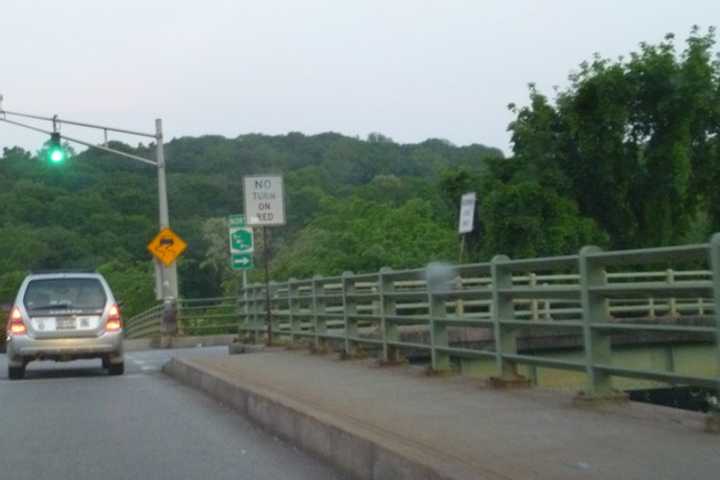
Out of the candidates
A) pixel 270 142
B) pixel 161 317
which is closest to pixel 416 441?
pixel 161 317

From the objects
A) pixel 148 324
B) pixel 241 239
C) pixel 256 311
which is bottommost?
pixel 148 324

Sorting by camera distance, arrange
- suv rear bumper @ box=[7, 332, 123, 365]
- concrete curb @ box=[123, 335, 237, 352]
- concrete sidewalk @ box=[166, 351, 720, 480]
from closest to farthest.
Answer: concrete sidewalk @ box=[166, 351, 720, 480]
suv rear bumper @ box=[7, 332, 123, 365]
concrete curb @ box=[123, 335, 237, 352]

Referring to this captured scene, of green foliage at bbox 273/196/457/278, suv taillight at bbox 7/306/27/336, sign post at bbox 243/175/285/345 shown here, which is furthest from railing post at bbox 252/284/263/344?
green foliage at bbox 273/196/457/278

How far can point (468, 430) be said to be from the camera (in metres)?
8.59

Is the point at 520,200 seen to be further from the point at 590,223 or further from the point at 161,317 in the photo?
the point at 161,317

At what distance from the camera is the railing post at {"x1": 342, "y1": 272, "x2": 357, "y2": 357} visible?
645 inches

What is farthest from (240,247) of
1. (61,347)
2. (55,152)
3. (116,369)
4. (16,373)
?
(61,347)

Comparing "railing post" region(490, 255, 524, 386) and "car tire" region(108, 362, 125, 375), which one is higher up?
"railing post" region(490, 255, 524, 386)

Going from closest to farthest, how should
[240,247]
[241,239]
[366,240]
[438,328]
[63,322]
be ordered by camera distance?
[438,328], [63,322], [240,247], [241,239], [366,240]

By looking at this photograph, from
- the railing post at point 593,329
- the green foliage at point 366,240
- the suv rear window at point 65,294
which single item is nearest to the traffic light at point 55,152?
the suv rear window at point 65,294

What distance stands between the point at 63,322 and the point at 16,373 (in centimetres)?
118

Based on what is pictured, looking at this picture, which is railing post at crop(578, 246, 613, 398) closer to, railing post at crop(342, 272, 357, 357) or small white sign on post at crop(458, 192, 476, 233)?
railing post at crop(342, 272, 357, 357)

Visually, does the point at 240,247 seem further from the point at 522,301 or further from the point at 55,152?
the point at 522,301

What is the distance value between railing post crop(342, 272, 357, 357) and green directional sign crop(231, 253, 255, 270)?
11.2 m
